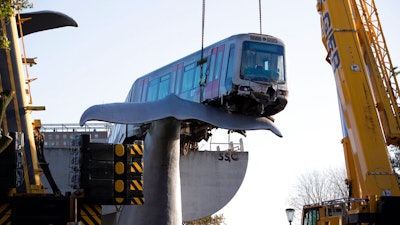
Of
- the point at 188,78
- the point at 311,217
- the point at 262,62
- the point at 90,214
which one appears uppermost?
the point at 188,78

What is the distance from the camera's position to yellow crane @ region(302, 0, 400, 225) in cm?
2042

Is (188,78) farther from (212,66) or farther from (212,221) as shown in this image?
(212,221)

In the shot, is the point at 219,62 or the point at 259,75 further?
the point at 219,62

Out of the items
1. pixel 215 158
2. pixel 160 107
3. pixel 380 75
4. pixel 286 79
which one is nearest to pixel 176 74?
pixel 160 107

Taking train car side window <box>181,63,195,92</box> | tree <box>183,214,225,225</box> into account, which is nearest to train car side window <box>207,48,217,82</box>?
train car side window <box>181,63,195,92</box>

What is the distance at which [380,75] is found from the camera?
78.1ft

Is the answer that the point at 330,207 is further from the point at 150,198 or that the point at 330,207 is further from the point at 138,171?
the point at 138,171

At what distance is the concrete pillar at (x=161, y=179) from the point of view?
27.8m

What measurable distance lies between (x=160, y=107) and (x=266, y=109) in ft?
11.8

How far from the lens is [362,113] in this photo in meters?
22.1

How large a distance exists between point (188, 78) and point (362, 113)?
7.79 meters

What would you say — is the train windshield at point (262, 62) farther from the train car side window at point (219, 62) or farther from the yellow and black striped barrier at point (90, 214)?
the yellow and black striped barrier at point (90, 214)

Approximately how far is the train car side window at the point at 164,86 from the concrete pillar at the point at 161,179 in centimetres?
191

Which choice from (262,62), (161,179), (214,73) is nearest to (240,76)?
(262,62)
